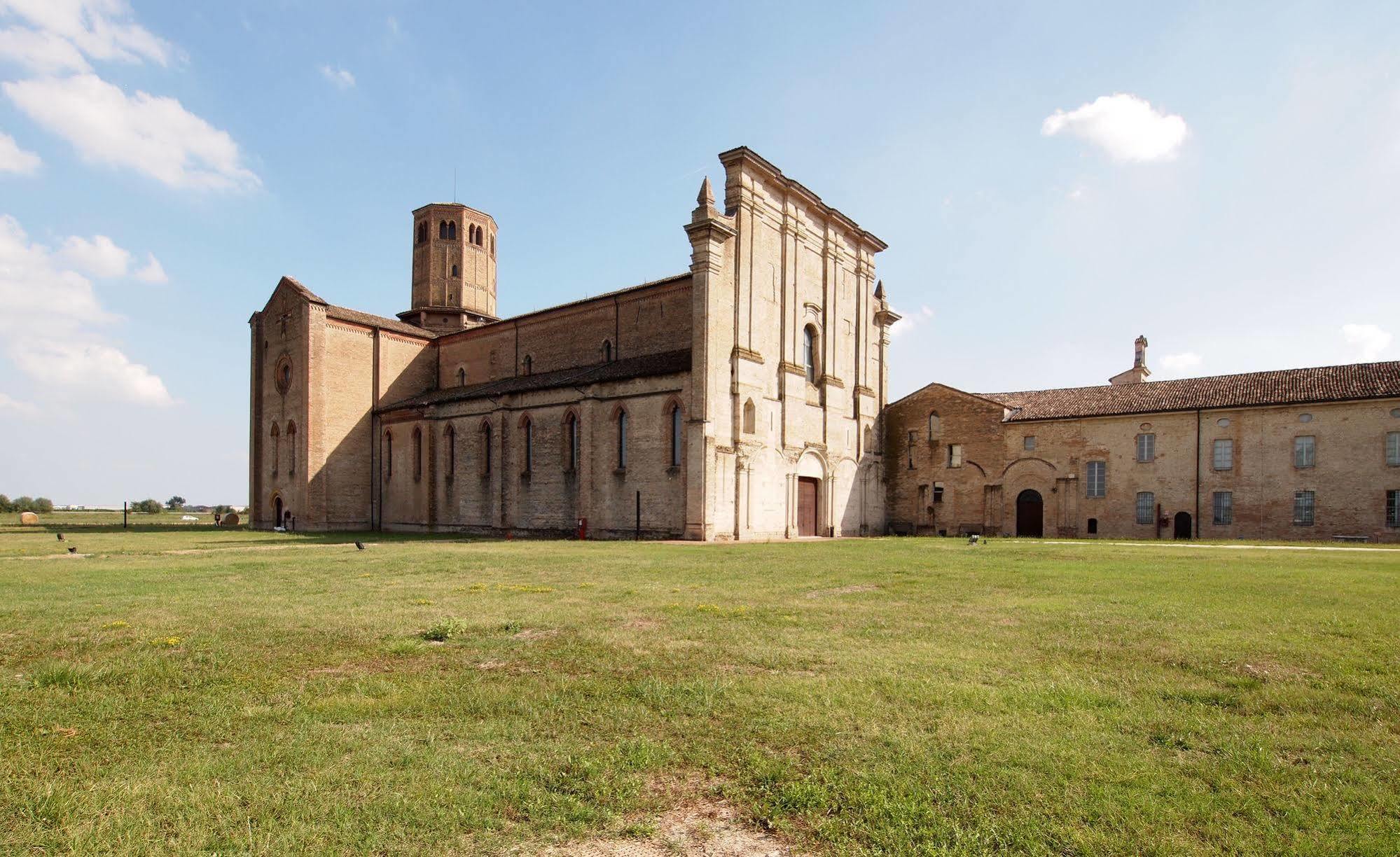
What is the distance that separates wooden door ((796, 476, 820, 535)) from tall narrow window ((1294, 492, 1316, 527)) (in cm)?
1990

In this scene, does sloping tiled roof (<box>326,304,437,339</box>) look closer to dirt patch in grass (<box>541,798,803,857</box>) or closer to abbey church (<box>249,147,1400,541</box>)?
abbey church (<box>249,147,1400,541</box>)

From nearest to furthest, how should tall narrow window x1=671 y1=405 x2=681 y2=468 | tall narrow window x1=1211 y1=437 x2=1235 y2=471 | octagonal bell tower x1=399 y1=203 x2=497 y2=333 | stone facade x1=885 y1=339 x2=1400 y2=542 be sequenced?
1. tall narrow window x1=671 y1=405 x2=681 y2=468
2. stone facade x1=885 y1=339 x2=1400 y2=542
3. tall narrow window x1=1211 y1=437 x2=1235 y2=471
4. octagonal bell tower x1=399 y1=203 x2=497 y2=333

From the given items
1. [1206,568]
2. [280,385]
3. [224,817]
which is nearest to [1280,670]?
[224,817]

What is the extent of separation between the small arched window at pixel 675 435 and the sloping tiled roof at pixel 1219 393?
17948 mm

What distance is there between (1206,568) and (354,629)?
1733 cm

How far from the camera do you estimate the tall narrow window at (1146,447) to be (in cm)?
3493

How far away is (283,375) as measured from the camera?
147 ft

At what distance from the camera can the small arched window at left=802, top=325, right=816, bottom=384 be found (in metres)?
35.7

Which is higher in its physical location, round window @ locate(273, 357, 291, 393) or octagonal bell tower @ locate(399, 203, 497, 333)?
octagonal bell tower @ locate(399, 203, 497, 333)

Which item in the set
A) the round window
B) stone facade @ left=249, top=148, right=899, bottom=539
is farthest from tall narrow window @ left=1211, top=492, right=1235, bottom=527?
the round window

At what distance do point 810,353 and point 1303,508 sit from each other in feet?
71.1

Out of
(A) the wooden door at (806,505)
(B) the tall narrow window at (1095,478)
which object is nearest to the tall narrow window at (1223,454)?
(B) the tall narrow window at (1095,478)

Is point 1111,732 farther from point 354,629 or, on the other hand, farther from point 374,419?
point 374,419

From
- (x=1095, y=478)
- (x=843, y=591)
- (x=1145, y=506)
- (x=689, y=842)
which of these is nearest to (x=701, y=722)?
(x=689, y=842)
